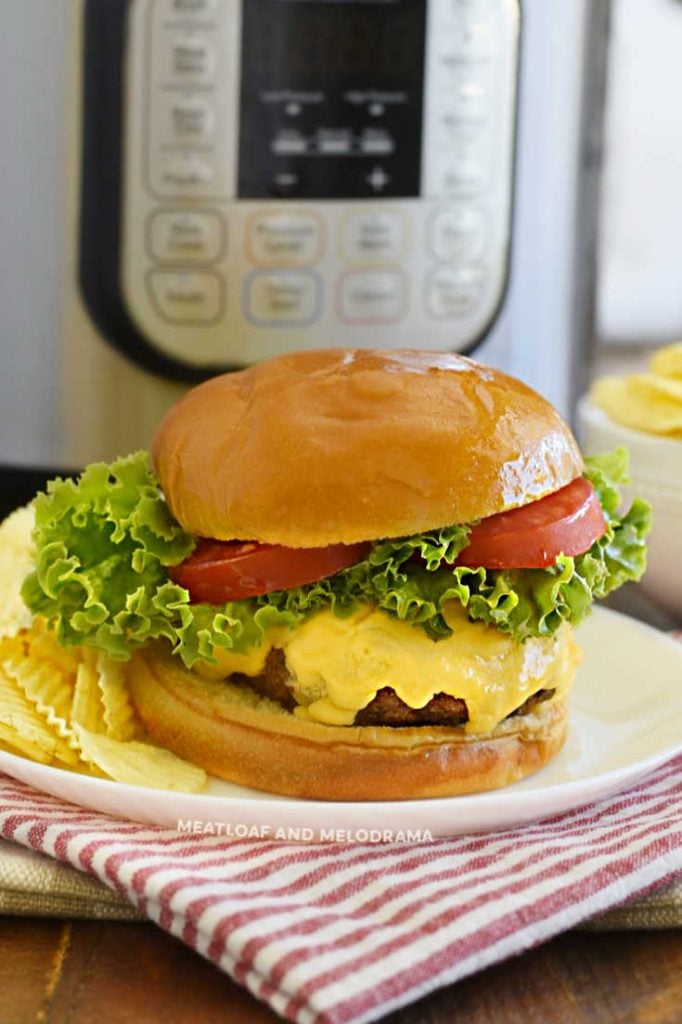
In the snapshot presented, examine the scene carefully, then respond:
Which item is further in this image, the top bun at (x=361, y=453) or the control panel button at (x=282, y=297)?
the control panel button at (x=282, y=297)

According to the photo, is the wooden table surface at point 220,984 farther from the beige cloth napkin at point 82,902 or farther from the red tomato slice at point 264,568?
the red tomato slice at point 264,568

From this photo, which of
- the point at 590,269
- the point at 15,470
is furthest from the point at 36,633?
the point at 590,269

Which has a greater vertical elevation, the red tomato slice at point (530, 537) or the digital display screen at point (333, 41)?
the digital display screen at point (333, 41)

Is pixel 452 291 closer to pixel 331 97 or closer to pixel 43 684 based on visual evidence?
pixel 331 97

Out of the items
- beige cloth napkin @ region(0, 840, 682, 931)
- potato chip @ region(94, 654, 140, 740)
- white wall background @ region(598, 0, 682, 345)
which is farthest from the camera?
white wall background @ region(598, 0, 682, 345)

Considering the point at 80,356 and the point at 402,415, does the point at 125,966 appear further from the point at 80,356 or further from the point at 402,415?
the point at 80,356

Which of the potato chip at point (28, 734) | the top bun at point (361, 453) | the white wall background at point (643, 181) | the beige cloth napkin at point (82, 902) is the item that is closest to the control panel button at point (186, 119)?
the top bun at point (361, 453)

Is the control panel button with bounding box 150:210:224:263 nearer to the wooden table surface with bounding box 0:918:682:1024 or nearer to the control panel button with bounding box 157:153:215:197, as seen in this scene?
the control panel button with bounding box 157:153:215:197

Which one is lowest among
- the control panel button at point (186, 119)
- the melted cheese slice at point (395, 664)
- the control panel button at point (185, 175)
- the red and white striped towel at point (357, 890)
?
the red and white striped towel at point (357, 890)

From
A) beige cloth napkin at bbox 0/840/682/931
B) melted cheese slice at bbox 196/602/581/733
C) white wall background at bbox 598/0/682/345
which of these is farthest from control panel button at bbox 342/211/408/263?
white wall background at bbox 598/0/682/345
